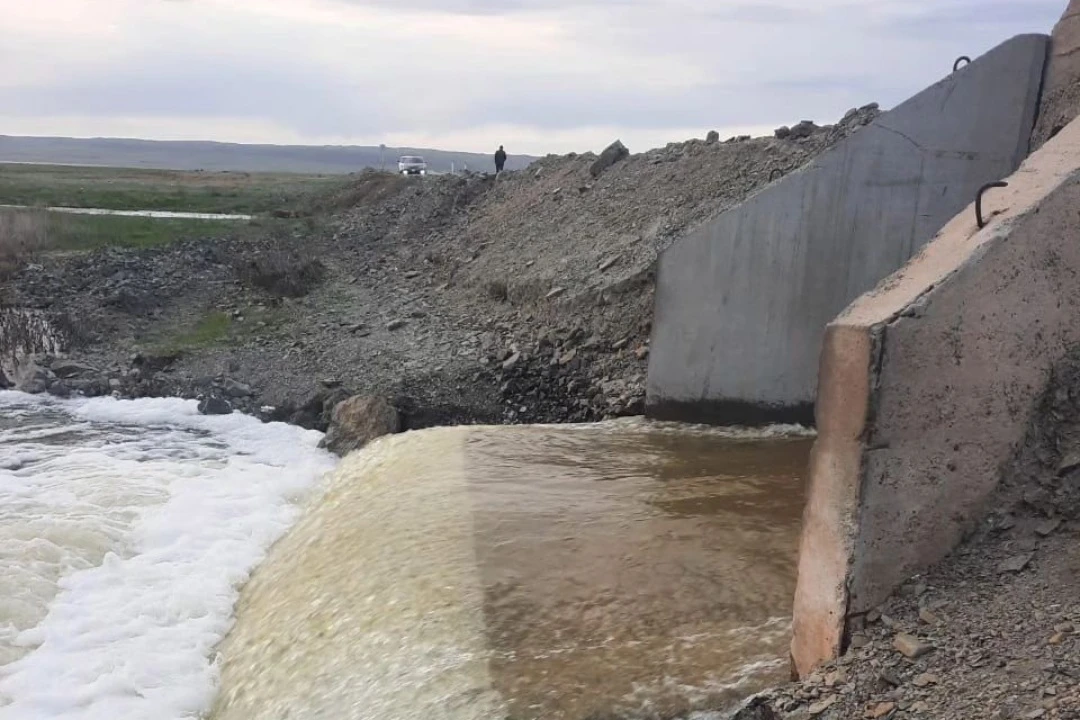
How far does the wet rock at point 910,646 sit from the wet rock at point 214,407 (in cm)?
924

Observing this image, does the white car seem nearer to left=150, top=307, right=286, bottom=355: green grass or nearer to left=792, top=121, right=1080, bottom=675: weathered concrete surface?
left=150, top=307, right=286, bottom=355: green grass

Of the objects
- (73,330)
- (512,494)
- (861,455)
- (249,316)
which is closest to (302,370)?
(249,316)

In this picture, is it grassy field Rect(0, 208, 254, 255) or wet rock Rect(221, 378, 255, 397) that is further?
grassy field Rect(0, 208, 254, 255)

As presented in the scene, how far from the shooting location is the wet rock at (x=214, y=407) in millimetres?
11773

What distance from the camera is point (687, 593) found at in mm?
5785

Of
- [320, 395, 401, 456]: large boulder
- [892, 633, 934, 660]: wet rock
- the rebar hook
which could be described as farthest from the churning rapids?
the rebar hook

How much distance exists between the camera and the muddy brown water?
16.2ft

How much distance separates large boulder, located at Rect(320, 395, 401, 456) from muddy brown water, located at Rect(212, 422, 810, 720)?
1.39 m

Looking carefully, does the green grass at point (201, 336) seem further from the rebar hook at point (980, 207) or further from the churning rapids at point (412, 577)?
the rebar hook at point (980, 207)

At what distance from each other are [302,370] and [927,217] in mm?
7597

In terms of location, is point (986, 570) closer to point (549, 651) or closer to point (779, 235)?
point (549, 651)

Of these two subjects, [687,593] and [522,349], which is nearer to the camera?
[687,593]

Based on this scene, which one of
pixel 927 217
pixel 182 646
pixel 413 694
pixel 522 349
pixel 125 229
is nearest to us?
pixel 413 694

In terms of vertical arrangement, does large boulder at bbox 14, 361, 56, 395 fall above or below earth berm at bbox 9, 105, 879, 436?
below
